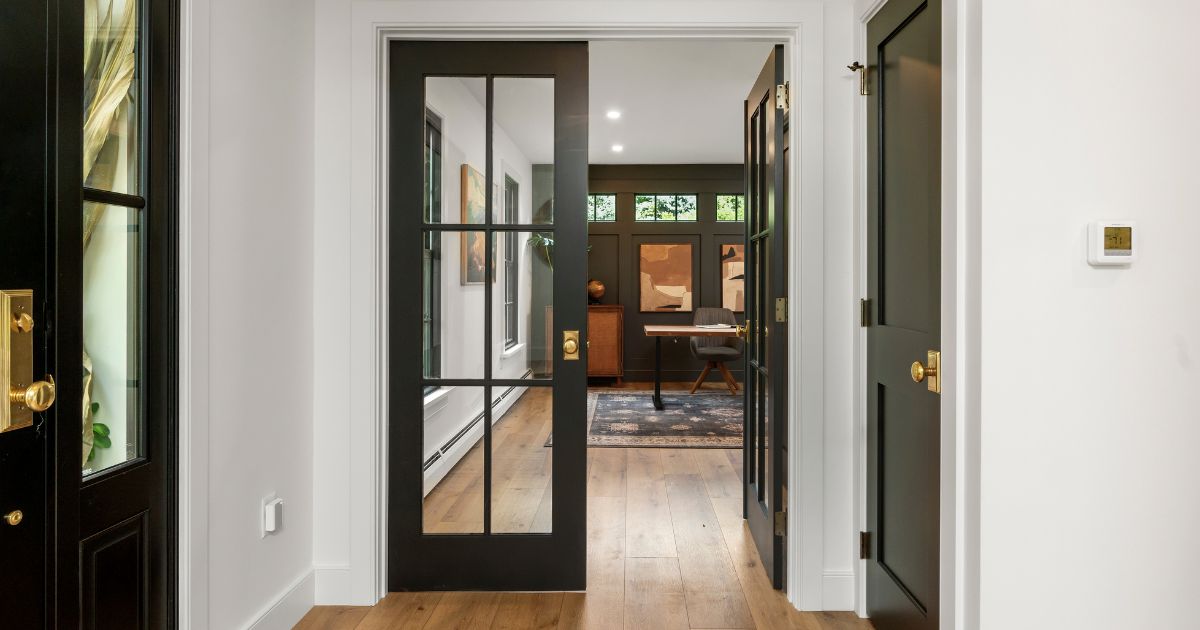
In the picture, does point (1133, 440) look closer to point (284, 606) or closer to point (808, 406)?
point (808, 406)

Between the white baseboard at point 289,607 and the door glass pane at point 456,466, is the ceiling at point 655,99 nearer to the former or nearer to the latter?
the door glass pane at point 456,466

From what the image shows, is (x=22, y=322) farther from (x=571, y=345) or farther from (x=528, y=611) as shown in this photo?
(x=528, y=611)

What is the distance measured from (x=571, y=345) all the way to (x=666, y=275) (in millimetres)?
5701

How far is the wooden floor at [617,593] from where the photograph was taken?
84.6 inches

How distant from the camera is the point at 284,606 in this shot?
2.07 m

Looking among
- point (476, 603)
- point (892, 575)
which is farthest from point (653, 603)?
point (892, 575)

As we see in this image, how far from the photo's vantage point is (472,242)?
237cm

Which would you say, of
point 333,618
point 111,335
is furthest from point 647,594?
point 111,335

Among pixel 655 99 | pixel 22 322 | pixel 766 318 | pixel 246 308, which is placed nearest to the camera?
pixel 22 322

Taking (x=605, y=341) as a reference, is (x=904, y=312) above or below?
above

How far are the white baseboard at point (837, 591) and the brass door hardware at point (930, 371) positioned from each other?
0.91 m

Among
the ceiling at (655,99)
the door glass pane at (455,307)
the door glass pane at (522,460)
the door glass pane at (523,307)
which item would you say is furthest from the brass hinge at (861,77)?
the door glass pane at (522,460)

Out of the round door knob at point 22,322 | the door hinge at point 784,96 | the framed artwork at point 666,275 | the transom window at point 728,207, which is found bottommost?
the round door knob at point 22,322

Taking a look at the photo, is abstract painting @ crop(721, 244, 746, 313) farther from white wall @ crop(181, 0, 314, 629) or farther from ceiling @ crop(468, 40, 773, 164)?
white wall @ crop(181, 0, 314, 629)
